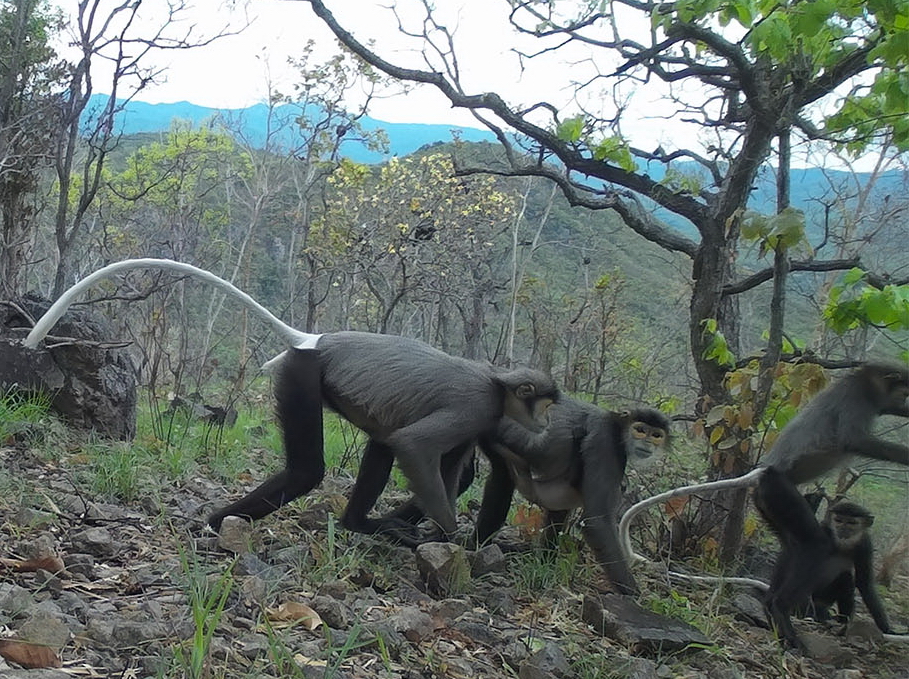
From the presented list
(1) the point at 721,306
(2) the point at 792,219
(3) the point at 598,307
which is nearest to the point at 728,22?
(2) the point at 792,219

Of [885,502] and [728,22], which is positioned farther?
[885,502]

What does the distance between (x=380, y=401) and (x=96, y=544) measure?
1.37 meters

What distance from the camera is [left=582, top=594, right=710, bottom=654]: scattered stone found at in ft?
11.7

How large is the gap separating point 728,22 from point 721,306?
2.12 meters

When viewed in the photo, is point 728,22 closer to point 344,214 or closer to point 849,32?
point 849,32

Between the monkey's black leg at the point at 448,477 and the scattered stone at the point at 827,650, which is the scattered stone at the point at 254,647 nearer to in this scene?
the monkey's black leg at the point at 448,477

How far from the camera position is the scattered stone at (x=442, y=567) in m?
3.83

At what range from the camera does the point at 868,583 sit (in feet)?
15.8

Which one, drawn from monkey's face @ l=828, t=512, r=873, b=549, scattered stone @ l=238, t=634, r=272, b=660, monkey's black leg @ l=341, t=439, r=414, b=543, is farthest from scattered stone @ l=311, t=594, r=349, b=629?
monkey's face @ l=828, t=512, r=873, b=549

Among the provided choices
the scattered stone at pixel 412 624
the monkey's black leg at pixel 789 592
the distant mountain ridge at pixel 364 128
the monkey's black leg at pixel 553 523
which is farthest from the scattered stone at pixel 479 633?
the distant mountain ridge at pixel 364 128

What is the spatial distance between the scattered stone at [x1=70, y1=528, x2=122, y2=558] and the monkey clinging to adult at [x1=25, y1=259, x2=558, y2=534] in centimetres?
62

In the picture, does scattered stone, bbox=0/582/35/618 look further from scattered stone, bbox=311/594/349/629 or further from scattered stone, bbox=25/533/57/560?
scattered stone, bbox=311/594/349/629

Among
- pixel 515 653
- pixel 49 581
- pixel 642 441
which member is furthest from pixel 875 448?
pixel 49 581

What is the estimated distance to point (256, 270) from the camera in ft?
88.8
